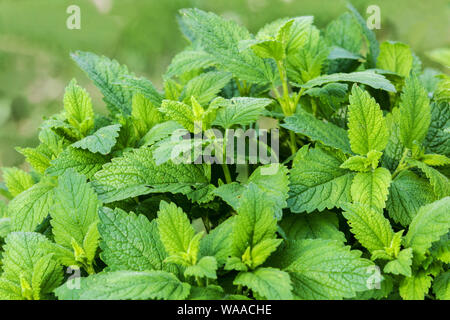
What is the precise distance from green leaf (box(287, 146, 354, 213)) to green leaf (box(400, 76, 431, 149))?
2.9 inches

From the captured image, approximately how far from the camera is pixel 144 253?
0.50 meters

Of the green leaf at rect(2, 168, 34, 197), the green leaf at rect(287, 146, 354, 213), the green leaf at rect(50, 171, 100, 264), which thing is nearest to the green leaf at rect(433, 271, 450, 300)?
the green leaf at rect(287, 146, 354, 213)

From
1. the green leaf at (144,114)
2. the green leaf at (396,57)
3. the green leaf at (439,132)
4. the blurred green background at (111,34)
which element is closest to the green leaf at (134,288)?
the green leaf at (144,114)

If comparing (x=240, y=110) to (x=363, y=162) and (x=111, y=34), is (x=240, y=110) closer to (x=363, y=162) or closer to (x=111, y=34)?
(x=363, y=162)

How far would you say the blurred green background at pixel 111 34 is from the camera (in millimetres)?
1759

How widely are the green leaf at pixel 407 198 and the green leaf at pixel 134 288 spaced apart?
228 millimetres

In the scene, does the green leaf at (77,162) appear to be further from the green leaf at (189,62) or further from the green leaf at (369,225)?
the green leaf at (369,225)

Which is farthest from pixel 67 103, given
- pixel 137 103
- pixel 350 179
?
pixel 350 179

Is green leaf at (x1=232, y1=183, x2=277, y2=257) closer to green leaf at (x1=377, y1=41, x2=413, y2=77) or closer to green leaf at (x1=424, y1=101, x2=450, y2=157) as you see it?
green leaf at (x1=424, y1=101, x2=450, y2=157)

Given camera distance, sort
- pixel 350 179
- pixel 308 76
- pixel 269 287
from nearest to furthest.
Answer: pixel 269 287 < pixel 350 179 < pixel 308 76

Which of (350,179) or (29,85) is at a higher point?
(29,85)

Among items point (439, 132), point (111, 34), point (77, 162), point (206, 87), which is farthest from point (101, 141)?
point (111, 34)
